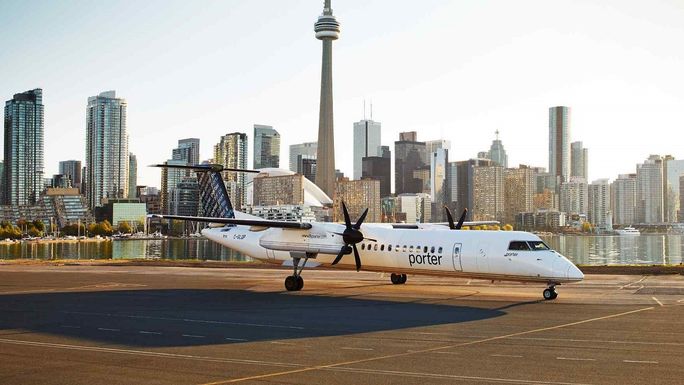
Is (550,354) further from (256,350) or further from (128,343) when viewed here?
(128,343)

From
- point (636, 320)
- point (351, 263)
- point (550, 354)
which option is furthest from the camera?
point (351, 263)

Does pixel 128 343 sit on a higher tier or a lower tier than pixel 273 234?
lower

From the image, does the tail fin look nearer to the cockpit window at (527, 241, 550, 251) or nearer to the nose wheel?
the cockpit window at (527, 241, 550, 251)

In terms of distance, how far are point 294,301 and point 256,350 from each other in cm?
1267

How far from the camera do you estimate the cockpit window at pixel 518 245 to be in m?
31.6

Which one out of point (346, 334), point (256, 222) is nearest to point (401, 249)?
point (256, 222)

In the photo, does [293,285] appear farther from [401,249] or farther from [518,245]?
[518,245]

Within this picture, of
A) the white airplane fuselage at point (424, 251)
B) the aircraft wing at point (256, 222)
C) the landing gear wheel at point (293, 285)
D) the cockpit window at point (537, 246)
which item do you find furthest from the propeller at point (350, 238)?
the cockpit window at point (537, 246)

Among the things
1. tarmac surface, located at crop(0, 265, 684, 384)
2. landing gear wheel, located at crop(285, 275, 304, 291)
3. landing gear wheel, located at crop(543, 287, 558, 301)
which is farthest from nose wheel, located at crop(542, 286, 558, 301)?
landing gear wheel, located at crop(285, 275, 304, 291)

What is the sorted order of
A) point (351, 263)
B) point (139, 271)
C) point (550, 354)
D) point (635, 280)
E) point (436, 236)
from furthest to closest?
point (139, 271) < point (635, 280) < point (351, 263) < point (436, 236) < point (550, 354)

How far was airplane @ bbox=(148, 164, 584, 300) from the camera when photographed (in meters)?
31.1

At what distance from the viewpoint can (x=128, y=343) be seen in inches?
805

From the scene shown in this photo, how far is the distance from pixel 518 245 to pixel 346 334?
41.4ft

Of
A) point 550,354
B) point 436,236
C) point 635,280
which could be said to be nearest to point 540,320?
point 550,354
